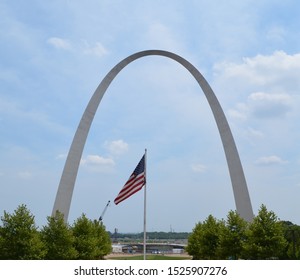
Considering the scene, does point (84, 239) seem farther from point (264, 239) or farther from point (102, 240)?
point (264, 239)

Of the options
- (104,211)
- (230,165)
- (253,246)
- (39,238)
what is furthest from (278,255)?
(104,211)

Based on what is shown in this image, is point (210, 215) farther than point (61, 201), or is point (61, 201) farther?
point (210, 215)

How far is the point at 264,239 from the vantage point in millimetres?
32969

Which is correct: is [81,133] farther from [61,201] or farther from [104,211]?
[104,211]

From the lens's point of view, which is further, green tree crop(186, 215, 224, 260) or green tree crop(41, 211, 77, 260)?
green tree crop(186, 215, 224, 260)

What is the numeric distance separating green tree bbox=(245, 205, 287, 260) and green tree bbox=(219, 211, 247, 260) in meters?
1.85

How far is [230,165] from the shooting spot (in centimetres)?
4072

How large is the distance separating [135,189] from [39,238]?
9.41m

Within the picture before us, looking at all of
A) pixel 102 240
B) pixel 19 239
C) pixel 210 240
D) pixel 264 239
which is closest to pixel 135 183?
pixel 19 239

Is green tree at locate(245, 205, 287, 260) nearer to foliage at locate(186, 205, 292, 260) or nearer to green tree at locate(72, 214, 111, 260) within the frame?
foliage at locate(186, 205, 292, 260)

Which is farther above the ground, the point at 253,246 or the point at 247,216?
the point at 247,216

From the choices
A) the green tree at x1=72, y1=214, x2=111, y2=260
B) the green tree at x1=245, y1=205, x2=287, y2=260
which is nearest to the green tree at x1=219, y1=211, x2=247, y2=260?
the green tree at x1=245, y1=205, x2=287, y2=260

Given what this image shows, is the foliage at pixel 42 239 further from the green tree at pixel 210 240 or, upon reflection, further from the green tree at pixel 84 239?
the green tree at pixel 210 240

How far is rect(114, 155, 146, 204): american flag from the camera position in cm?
2638
